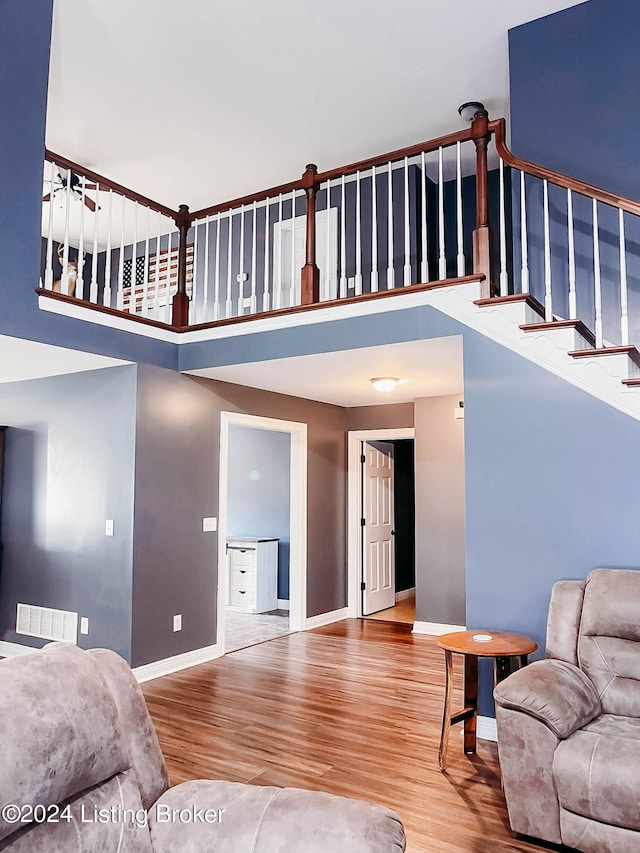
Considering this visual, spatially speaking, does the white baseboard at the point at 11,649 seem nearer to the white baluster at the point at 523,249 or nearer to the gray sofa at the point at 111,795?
the gray sofa at the point at 111,795

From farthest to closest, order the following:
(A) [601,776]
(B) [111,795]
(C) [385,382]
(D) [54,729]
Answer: (C) [385,382], (A) [601,776], (B) [111,795], (D) [54,729]

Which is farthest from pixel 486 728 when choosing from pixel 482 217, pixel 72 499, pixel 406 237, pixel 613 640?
pixel 72 499

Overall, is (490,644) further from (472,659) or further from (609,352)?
(609,352)

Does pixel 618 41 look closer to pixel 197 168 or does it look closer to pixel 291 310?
pixel 291 310

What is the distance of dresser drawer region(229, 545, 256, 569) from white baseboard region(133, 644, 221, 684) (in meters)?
2.01

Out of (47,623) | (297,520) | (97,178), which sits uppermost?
(97,178)

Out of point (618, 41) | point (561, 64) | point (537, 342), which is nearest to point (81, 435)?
point (537, 342)

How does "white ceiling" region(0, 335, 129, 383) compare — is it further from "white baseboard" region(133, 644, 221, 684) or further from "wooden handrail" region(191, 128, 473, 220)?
"white baseboard" region(133, 644, 221, 684)

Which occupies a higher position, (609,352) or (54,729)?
(609,352)

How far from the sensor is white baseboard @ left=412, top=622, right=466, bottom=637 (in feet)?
20.5

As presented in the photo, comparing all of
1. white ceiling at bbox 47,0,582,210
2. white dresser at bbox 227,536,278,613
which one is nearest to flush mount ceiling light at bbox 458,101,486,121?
white ceiling at bbox 47,0,582,210

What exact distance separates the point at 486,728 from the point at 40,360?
3.99 m

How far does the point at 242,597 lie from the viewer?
7625 mm

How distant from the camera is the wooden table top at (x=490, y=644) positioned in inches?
122
